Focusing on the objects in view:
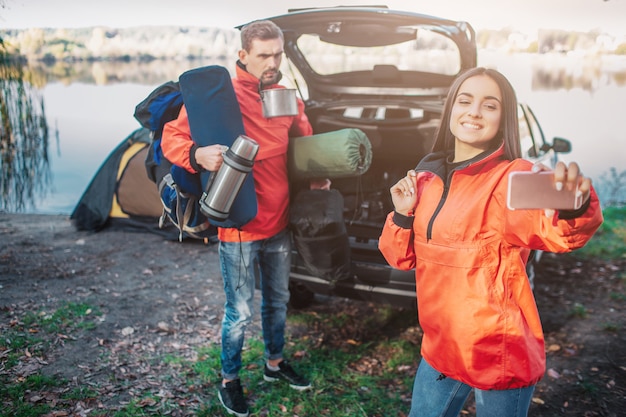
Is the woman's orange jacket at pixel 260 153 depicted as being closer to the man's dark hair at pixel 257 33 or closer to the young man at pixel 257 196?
the young man at pixel 257 196

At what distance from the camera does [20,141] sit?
7.70 metres

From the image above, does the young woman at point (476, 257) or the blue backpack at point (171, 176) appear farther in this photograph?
the blue backpack at point (171, 176)

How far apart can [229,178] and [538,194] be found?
53.6 inches

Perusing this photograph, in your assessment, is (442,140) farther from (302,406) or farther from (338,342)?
(338,342)

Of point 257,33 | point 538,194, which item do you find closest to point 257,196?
point 257,33

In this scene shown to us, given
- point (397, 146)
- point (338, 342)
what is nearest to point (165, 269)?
point (338, 342)

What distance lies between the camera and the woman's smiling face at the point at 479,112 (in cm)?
168

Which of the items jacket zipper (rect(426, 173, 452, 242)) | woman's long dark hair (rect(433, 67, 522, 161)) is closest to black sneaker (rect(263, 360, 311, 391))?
jacket zipper (rect(426, 173, 452, 242))

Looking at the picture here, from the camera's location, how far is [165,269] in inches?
198

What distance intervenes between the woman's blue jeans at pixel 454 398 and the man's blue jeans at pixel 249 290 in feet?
3.78

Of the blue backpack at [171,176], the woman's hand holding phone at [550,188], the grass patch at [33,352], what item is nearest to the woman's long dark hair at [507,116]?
the woman's hand holding phone at [550,188]

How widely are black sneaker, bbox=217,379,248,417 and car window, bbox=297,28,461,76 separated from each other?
103 inches

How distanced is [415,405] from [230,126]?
1.43m

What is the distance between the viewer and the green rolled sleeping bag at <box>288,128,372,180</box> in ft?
8.96
